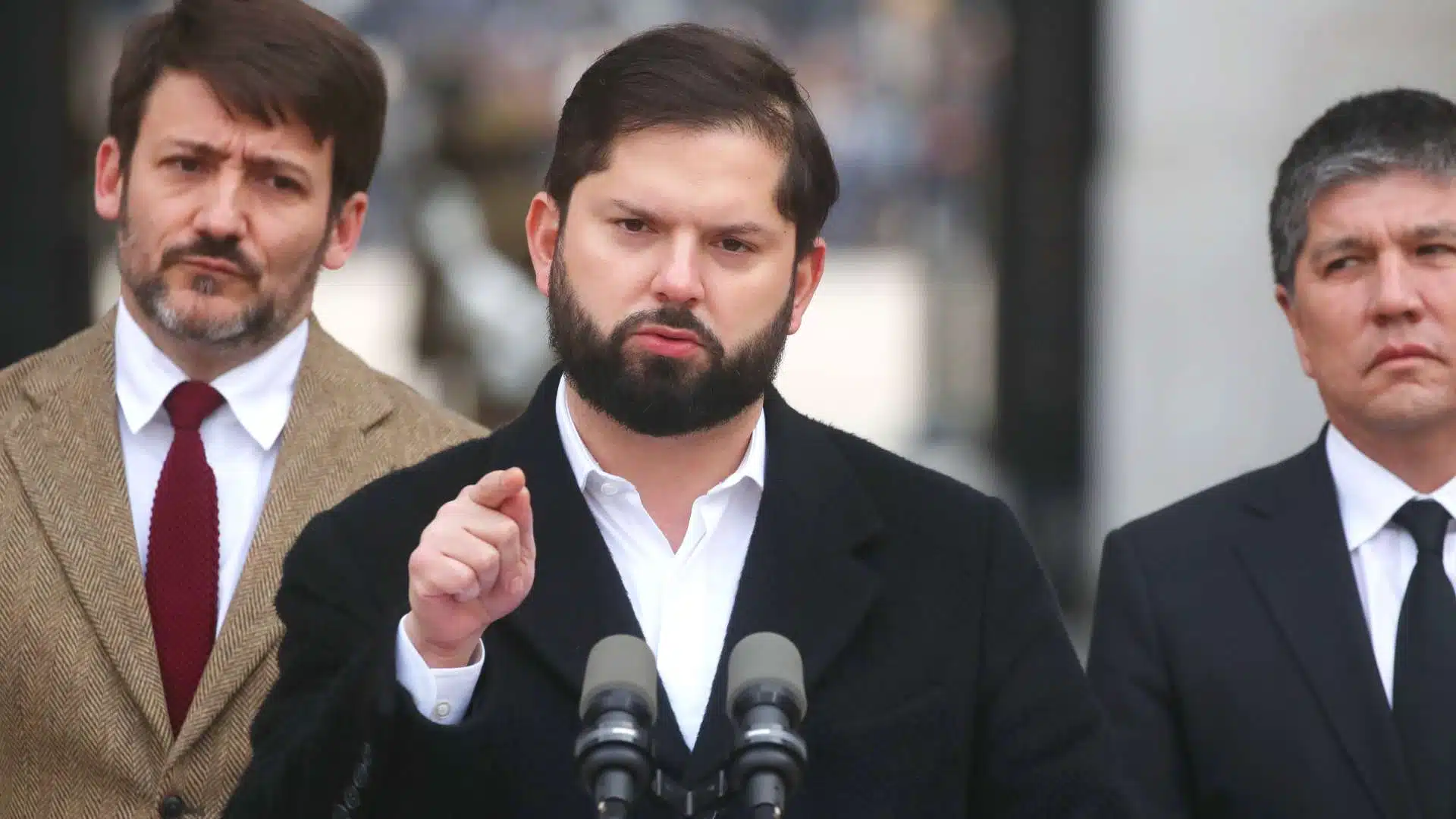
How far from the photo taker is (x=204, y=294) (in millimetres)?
4383

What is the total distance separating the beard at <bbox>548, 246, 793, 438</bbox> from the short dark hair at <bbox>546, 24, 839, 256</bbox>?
0.20 m

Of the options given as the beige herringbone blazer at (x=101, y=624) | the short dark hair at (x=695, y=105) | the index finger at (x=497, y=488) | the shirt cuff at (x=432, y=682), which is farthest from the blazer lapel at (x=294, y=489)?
the index finger at (x=497, y=488)

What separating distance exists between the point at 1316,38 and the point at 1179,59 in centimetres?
46

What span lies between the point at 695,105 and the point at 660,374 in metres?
0.41

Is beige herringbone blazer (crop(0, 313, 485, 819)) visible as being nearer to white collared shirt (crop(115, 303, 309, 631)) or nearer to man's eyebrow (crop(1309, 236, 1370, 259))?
white collared shirt (crop(115, 303, 309, 631))

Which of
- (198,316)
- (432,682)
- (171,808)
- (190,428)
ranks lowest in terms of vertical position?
(171,808)

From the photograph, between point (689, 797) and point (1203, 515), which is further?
point (1203, 515)

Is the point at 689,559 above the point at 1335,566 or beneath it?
beneath

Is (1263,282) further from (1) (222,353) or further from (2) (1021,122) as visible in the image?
(1) (222,353)

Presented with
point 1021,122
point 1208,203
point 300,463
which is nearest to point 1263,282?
point 1208,203

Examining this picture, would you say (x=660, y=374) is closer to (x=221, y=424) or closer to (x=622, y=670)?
(x=622, y=670)

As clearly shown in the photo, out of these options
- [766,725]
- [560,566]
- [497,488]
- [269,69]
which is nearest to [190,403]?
[269,69]

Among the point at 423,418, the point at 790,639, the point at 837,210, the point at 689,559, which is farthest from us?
the point at 837,210

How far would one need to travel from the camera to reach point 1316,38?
8.48 metres
